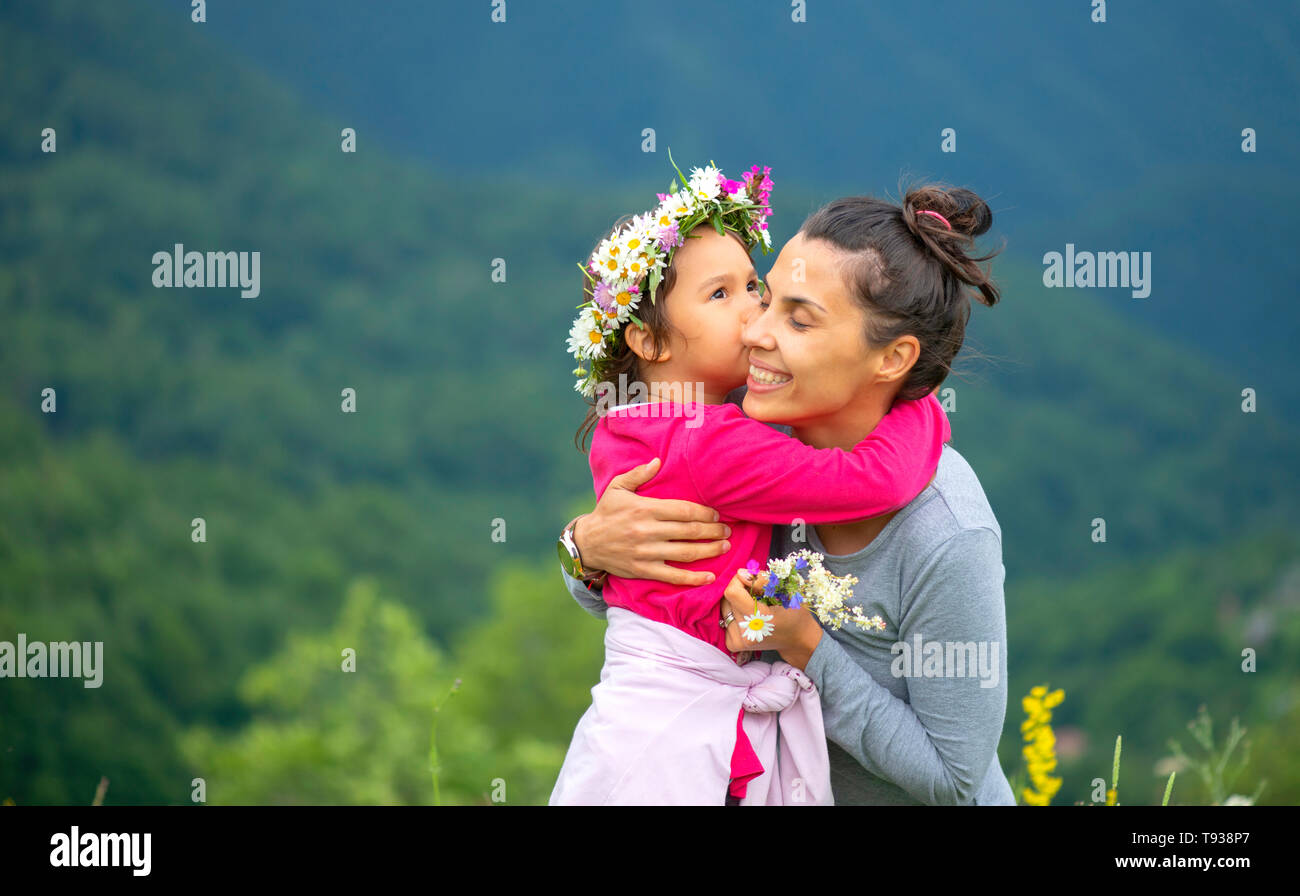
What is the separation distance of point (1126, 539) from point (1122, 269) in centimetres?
456

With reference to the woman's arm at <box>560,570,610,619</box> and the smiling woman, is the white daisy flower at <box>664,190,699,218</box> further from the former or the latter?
the woman's arm at <box>560,570,610,619</box>

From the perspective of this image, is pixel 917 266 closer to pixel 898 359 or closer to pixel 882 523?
pixel 898 359

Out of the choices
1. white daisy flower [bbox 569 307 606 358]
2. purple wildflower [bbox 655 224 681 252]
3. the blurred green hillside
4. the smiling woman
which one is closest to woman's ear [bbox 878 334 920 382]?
the smiling woman

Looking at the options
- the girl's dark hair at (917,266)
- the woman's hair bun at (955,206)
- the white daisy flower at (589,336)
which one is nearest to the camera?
the girl's dark hair at (917,266)

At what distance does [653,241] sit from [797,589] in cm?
95

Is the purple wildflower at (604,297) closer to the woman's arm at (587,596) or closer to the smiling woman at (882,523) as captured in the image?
the smiling woman at (882,523)

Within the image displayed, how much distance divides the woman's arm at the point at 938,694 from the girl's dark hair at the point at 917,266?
1.47 ft

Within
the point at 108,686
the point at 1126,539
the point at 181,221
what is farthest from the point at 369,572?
the point at 1126,539

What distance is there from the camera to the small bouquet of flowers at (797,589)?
2.42 metres

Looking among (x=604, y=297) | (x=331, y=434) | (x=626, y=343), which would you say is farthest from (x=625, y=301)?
(x=331, y=434)

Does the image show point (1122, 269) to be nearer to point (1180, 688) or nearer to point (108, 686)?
point (1180, 688)

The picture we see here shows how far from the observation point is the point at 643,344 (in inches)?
114

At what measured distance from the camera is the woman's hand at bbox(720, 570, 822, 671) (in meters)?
2.45

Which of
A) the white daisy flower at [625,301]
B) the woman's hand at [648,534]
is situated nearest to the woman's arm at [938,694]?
the woman's hand at [648,534]
